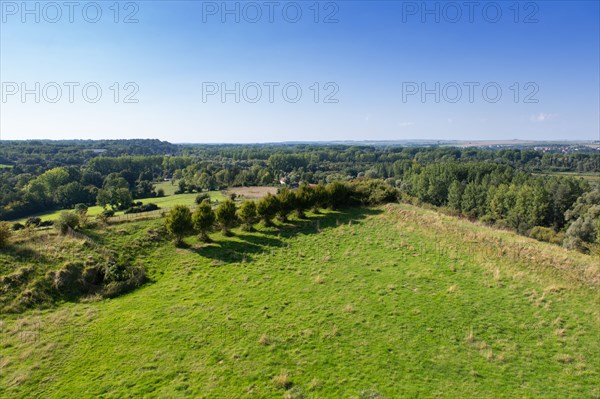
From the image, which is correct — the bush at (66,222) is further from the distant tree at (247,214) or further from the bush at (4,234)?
the distant tree at (247,214)

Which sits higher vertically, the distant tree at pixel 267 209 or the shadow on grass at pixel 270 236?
the distant tree at pixel 267 209

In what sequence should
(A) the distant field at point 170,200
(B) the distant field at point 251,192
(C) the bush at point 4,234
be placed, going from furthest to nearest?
(B) the distant field at point 251,192 < (A) the distant field at point 170,200 < (C) the bush at point 4,234

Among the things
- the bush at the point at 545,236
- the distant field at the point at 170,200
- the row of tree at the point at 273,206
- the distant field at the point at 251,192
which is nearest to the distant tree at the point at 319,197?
the row of tree at the point at 273,206

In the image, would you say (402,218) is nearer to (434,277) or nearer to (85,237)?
(434,277)

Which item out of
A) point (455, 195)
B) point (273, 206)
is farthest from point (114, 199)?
point (455, 195)

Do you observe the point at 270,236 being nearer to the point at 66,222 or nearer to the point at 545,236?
the point at 66,222

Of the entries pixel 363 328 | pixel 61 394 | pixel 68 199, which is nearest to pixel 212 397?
pixel 61 394

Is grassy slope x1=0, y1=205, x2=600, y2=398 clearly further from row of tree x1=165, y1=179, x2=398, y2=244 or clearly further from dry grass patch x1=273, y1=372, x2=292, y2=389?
row of tree x1=165, y1=179, x2=398, y2=244
